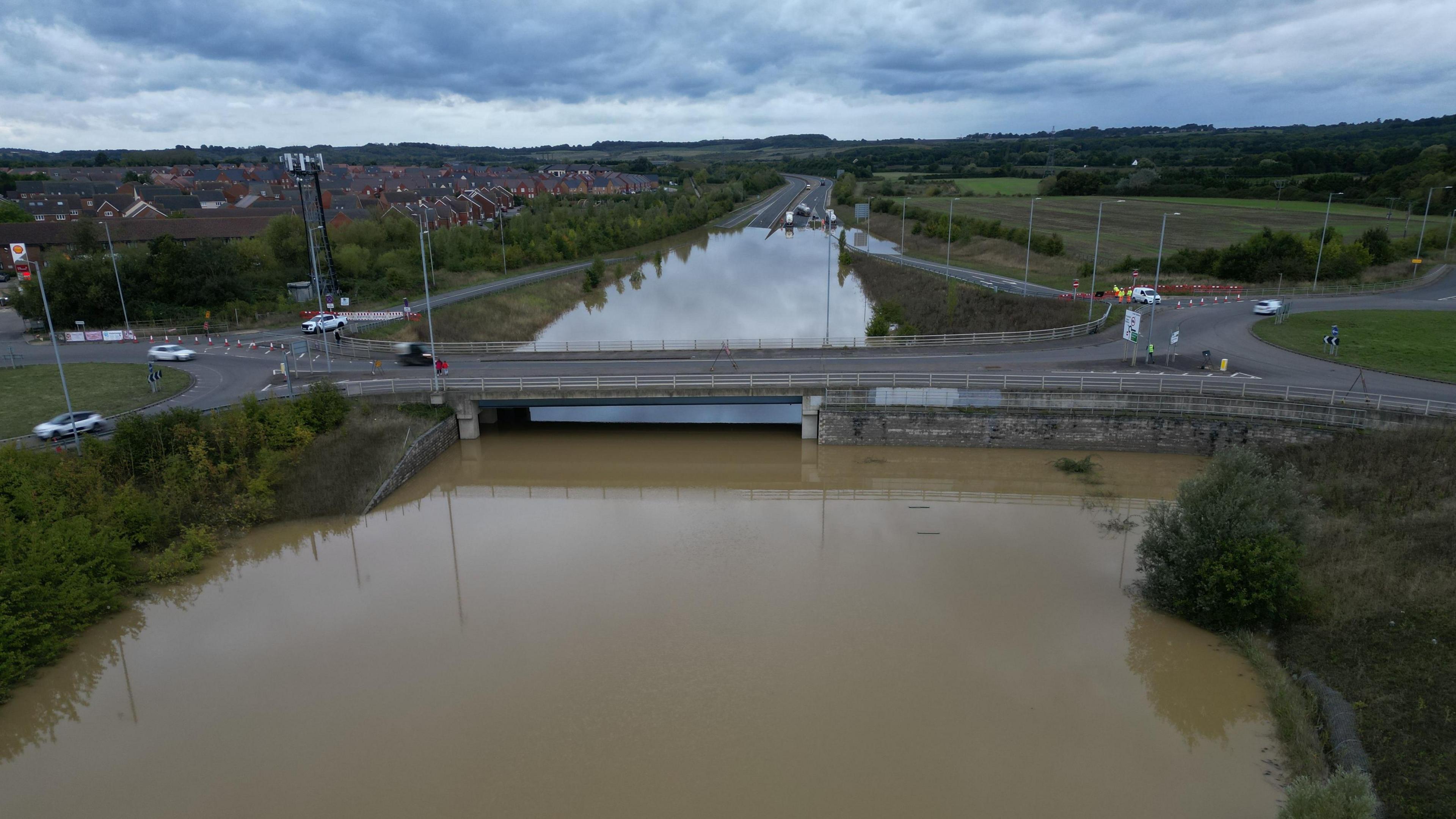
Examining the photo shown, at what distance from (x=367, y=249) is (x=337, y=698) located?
160 ft

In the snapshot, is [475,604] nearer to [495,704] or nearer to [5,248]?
[495,704]

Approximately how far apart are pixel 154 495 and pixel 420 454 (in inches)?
307

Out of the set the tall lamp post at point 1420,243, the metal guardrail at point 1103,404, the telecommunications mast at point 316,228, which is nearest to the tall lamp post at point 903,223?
the tall lamp post at point 1420,243

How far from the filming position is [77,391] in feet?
101

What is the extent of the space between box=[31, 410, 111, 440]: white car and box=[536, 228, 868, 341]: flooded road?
25.6m

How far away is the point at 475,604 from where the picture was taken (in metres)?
20.0

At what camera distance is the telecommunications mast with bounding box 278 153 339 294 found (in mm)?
42688

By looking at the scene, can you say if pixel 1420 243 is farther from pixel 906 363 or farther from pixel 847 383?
pixel 847 383

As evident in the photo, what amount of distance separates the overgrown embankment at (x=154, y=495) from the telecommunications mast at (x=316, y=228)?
1501 centimetres

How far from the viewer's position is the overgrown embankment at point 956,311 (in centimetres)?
4209

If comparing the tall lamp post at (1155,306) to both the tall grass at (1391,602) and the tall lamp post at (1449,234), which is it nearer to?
the tall grass at (1391,602)

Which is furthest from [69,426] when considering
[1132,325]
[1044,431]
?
[1132,325]

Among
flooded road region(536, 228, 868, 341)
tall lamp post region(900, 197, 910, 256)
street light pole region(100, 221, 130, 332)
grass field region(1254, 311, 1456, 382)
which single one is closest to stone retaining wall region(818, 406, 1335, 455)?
grass field region(1254, 311, 1456, 382)

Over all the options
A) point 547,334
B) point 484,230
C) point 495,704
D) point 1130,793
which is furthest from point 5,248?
point 1130,793
